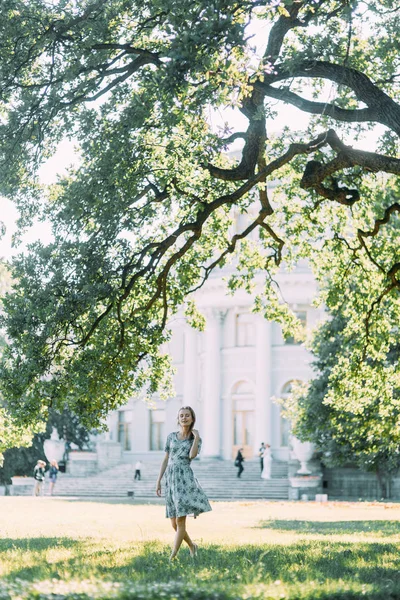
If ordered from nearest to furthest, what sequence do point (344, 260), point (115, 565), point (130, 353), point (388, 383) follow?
1. point (115, 565)
2. point (130, 353)
3. point (344, 260)
4. point (388, 383)

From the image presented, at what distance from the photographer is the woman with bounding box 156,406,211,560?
12180mm

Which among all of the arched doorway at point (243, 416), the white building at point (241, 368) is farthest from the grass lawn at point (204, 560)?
the arched doorway at point (243, 416)

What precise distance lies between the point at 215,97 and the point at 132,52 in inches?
130

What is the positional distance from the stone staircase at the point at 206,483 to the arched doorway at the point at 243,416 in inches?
112

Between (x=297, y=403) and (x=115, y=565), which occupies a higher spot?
(x=297, y=403)

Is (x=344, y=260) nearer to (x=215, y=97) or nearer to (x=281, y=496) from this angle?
(x=215, y=97)

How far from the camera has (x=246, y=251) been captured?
867 inches

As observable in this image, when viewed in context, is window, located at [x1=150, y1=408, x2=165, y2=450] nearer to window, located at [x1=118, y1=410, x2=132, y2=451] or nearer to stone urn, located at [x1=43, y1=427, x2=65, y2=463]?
window, located at [x1=118, y1=410, x2=132, y2=451]

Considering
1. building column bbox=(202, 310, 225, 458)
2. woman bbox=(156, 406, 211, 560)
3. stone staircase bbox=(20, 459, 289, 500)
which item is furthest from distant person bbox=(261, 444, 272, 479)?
woman bbox=(156, 406, 211, 560)

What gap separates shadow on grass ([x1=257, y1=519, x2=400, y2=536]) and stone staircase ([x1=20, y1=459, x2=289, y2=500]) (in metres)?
20.6

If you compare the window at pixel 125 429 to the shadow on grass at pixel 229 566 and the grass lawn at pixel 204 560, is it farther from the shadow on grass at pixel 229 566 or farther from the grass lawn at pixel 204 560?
the shadow on grass at pixel 229 566

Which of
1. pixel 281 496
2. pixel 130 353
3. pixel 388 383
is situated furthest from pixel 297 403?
pixel 130 353

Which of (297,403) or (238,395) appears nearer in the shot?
(297,403)

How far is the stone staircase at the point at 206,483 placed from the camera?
149ft
